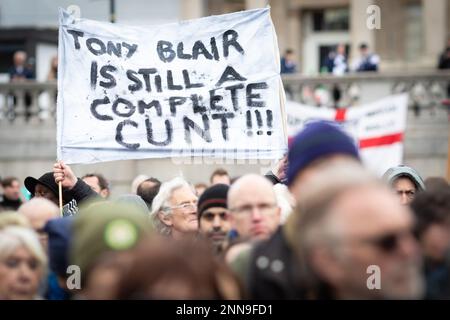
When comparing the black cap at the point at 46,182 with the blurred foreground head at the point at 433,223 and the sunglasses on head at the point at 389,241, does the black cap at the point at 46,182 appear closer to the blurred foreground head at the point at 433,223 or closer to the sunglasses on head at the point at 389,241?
the blurred foreground head at the point at 433,223

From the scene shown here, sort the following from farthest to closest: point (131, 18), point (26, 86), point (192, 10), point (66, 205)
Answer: point (192, 10), point (131, 18), point (26, 86), point (66, 205)

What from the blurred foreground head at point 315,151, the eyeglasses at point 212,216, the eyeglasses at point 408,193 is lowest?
the eyeglasses at point 212,216

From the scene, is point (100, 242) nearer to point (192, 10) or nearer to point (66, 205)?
point (66, 205)

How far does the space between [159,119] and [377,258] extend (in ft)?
18.1

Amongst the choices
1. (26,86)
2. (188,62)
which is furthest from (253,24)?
(26,86)

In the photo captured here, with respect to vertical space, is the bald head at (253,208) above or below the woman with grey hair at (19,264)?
above

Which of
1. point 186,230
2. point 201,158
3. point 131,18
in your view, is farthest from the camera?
point 131,18

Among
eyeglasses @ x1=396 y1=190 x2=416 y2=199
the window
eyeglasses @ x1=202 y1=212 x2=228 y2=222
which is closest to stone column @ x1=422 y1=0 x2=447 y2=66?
the window

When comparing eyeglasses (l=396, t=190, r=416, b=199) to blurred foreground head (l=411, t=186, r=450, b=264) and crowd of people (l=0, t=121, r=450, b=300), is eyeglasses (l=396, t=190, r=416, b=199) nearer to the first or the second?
crowd of people (l=0, t=121, r=450, b=300)

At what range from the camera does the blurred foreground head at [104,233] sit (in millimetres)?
5105

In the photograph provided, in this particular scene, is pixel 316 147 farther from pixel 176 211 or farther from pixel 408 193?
pixel 408 193

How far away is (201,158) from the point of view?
1060 centimetres

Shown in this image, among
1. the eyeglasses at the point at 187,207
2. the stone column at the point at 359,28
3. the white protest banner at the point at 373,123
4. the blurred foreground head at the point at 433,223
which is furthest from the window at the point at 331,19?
the blurred foreground head at the point at 433,223

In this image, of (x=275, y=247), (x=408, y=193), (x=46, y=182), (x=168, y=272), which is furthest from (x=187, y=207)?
(x=168, y=272)
